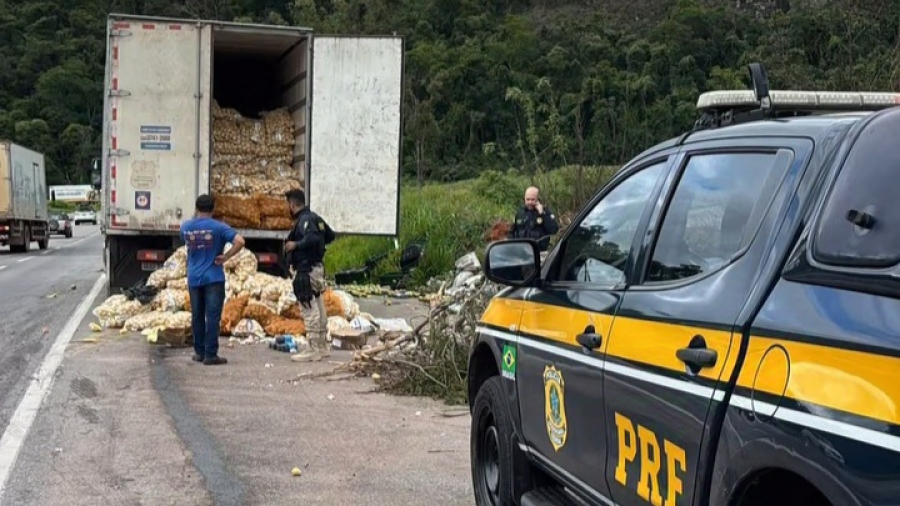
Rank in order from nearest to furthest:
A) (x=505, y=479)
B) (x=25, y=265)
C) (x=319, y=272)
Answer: (x=505, y=479), (x=319, y=272), (x=25, y=265)

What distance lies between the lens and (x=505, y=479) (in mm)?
5066

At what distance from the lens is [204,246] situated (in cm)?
1105

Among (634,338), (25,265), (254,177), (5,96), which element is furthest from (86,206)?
(634,338)

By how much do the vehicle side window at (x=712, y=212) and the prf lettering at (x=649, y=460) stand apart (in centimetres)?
54

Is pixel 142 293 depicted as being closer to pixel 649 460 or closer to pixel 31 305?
pixel 31 305

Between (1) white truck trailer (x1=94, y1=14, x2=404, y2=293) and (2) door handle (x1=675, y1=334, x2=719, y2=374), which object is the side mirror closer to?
(2) door handle (x1=675, y1=334, x2=719, y2=374)

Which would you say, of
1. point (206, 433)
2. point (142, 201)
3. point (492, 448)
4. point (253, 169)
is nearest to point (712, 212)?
point (492, 448)

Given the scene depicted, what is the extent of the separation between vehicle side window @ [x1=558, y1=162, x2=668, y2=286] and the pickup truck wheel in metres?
0.86

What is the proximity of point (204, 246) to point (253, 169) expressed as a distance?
4.45 meters

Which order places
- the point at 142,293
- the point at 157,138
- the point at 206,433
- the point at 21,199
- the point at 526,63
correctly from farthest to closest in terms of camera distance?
the point at 526,63
the point at 21,199
the point at 157,138
the point at 142,293
the point at 206,433

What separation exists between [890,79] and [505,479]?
9271 millimetres

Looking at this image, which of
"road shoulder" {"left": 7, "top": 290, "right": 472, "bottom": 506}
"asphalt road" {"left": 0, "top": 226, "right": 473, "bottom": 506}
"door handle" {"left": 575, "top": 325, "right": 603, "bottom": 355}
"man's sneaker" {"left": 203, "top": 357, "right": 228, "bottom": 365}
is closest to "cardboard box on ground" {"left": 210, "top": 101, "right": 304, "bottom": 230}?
"asphalt road" {"left": 0, "top": 226, "right": 473, "bottom": 506}

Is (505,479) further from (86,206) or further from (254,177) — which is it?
(86,206)

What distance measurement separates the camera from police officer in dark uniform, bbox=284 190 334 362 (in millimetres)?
11422
